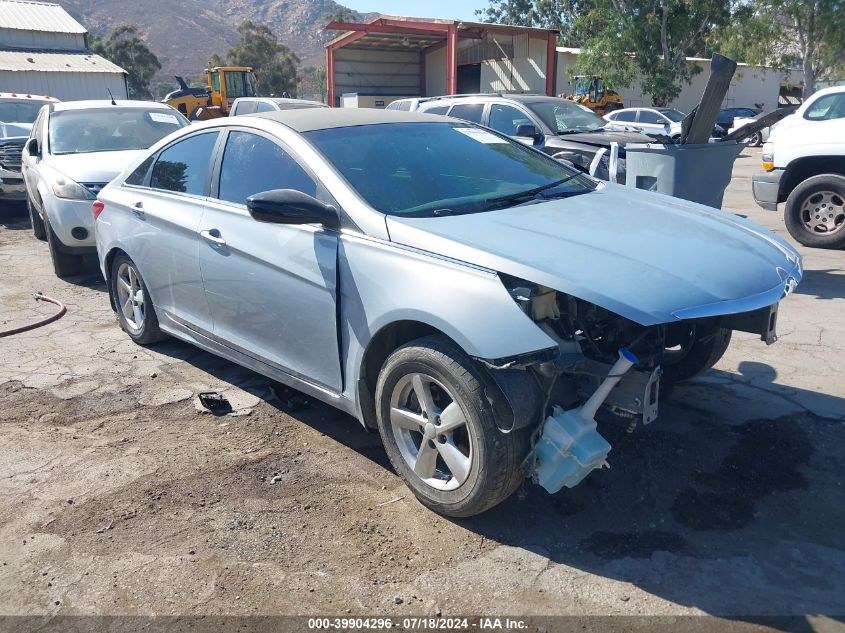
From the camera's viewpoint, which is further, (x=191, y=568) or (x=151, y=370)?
(x=151, y=370)

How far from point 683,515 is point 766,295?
102 cm

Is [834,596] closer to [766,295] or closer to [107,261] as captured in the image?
[766,295]

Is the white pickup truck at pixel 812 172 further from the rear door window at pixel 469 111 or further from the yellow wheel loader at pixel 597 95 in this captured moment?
the yellow wheel loader at pixel 597 95

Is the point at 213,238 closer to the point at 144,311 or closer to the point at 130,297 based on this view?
the point at 144,311

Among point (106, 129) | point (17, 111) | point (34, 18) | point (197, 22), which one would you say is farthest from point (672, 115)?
point (197, 22)

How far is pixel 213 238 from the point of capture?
4270 mm

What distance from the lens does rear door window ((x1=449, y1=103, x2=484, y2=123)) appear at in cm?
1088

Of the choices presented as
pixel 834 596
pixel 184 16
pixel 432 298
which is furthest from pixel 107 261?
pixel 184 16

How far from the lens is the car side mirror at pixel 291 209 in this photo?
11.4 feet

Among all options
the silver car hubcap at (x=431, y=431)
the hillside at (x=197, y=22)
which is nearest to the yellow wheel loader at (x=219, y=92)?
the silver car hubcap at (x=431, y=431)

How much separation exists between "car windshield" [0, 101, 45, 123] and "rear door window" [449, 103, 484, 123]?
8007mm

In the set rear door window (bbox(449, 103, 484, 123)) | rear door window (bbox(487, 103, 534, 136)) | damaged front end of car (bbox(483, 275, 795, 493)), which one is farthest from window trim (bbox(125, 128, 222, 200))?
rear door window (bbox(449, 103, 484, 123))

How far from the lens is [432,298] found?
310cm

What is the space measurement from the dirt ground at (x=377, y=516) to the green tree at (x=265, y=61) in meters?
63.2
